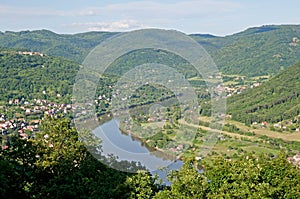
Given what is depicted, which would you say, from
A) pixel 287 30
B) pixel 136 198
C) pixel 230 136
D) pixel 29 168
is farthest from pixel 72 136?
pixel 287 30

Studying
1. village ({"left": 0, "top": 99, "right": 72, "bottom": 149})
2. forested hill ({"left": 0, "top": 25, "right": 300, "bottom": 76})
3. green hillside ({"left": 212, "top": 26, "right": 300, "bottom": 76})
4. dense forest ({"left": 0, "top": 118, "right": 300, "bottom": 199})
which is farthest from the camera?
forested hill ({"left": 0, "top": 25, "right": 300, "bottom": 76})

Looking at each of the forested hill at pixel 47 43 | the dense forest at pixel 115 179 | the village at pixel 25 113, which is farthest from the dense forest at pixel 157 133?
the forested hill at pixel 47 43

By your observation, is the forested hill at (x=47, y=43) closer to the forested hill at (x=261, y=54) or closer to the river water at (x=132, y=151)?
the forested hill at (x=261, y=54)

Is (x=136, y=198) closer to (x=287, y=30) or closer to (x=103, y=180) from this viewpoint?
(x=103, y=180)

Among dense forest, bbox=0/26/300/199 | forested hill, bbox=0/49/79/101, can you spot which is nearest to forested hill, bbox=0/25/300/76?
dense forest, bbox=0/26/300/199

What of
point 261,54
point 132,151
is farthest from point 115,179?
point 261,54

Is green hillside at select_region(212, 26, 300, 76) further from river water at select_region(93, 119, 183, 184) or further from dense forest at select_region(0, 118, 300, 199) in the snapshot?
dense forest at select_region(0, 118, 300, 199)
